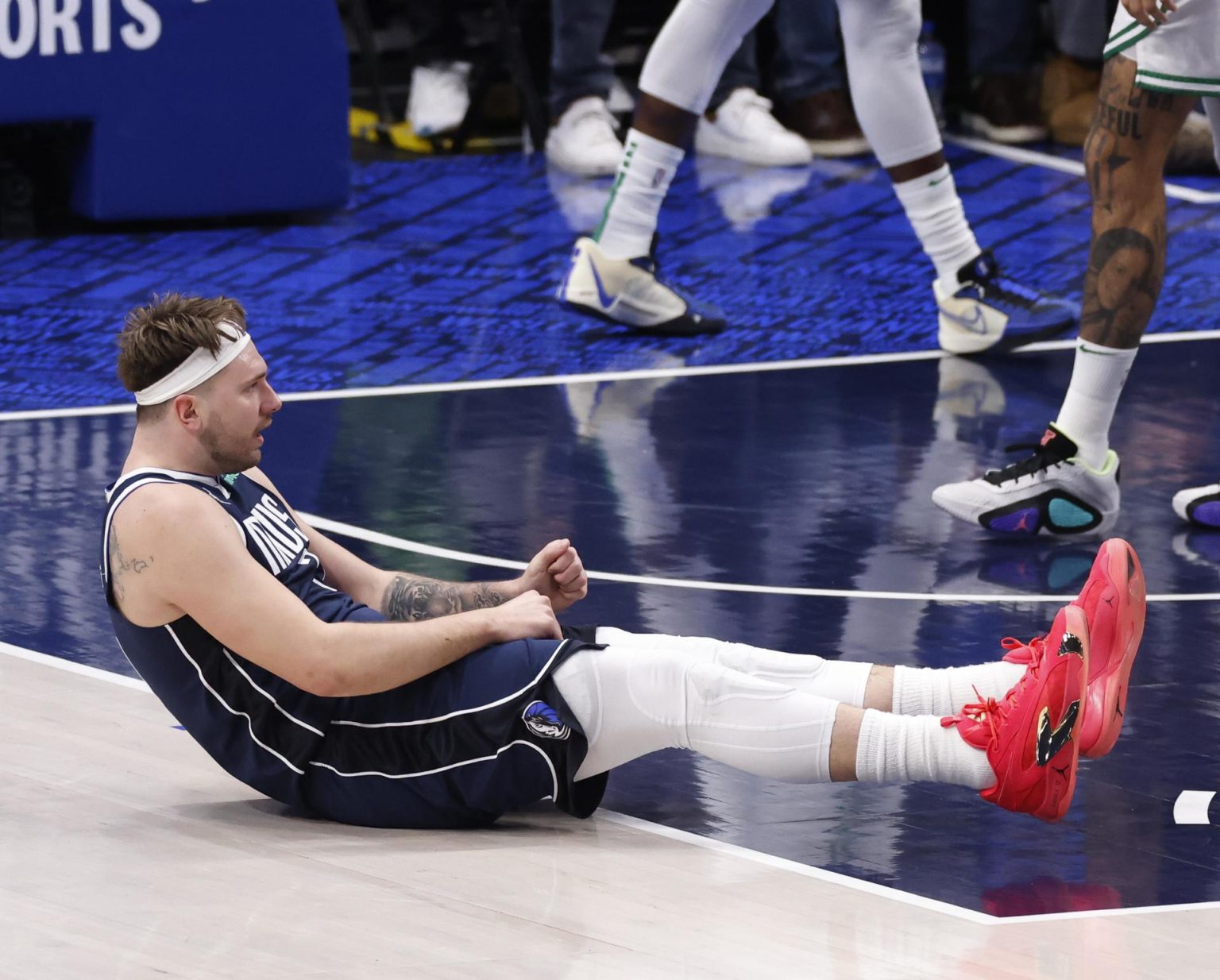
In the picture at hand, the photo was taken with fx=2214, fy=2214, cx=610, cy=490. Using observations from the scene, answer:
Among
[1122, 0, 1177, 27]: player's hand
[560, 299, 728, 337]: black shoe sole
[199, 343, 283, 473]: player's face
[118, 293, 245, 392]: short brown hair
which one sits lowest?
[560, 299, 728, 337]: black shoe sole

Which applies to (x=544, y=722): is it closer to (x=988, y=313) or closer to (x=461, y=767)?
(x=461, y=767)

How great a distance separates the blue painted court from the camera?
3324 mm

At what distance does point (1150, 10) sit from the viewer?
14.3ft

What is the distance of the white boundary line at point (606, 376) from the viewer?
18.6 feet

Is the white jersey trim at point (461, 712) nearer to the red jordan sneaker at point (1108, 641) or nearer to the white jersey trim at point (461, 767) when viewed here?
the white jersey trim at point (461, 767)

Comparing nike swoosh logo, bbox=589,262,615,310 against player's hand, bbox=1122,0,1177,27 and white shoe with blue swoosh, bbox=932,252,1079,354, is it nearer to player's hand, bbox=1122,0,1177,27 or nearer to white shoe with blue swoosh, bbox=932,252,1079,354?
white shoe with blue swoosh, bbox=932,252,1079,354

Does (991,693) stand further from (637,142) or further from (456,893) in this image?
(637,142)

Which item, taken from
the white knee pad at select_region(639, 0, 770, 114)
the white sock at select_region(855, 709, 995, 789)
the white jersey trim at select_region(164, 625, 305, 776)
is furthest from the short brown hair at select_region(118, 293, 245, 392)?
the white knee pad at select_region(639, 0, 770, 114)

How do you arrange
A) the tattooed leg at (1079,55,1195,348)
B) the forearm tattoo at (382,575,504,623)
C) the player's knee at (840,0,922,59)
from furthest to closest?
the player's knee at (840,0,922,59) < the tattooed leg at (1079,55,1195,348) < the forearm tattoo at (382,575,504,623)

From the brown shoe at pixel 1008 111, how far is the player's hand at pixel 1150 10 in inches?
191

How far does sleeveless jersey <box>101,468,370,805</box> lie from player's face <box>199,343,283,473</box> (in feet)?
0.15

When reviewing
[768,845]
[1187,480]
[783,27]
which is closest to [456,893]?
[768,845]

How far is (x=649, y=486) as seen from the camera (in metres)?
5.05

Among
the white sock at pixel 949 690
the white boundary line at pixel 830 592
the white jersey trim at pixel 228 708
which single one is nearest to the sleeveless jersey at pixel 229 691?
the white jersey trim at pixel 228 708
